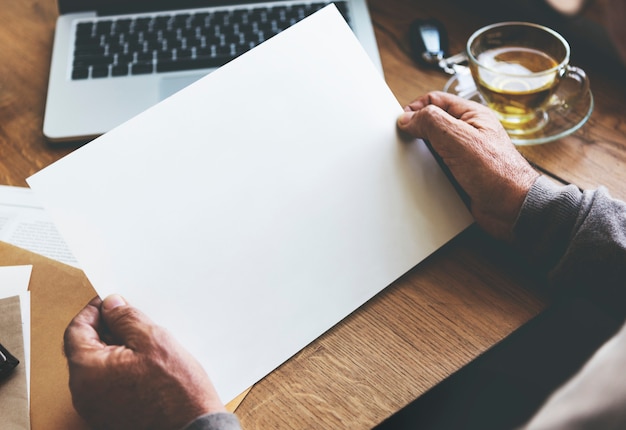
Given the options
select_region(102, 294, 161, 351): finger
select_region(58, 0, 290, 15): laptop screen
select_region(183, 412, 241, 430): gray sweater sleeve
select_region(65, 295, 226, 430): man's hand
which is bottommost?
select_region(183, 412, 241, 430): gray sweater sleeve

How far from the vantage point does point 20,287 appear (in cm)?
73

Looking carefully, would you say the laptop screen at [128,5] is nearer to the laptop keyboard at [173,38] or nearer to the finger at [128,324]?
the laptop keyboard at [173,38]

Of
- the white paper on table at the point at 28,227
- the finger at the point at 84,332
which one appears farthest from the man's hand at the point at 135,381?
the white paper on table at the point at 28,227

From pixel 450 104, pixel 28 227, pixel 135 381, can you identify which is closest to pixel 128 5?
pixel 28 227

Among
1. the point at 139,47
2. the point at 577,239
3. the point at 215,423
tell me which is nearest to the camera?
the point at 215,423

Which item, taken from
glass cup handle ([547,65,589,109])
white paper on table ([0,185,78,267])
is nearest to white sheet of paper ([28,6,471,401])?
white paper on table ([0,185,78,267])

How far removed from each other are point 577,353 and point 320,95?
60cm

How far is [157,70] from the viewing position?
36.9 inches

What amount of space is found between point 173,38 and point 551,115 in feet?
1.73

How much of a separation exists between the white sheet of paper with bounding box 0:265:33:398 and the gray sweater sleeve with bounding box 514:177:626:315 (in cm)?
52

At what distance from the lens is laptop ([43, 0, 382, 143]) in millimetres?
896

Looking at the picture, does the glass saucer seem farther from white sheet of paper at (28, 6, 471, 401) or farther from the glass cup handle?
white sheet of paper at (28, 6, 471, 401)

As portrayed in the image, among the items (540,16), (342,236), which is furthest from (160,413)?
(540,16)

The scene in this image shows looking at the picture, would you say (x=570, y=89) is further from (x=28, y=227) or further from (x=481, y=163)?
(x=28, y=227)
